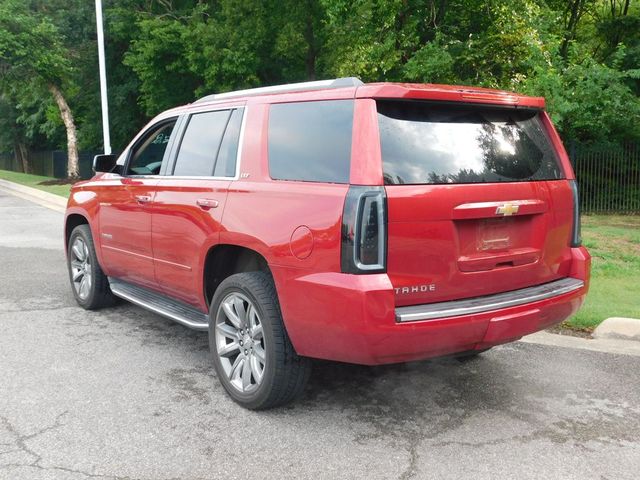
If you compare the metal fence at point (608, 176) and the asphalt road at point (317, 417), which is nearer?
the asphalt road at point (317, 417)

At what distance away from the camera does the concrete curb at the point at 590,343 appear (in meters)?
5.24

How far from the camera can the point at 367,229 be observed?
3.36m

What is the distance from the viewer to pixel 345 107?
367 cm

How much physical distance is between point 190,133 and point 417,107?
6.65 ft

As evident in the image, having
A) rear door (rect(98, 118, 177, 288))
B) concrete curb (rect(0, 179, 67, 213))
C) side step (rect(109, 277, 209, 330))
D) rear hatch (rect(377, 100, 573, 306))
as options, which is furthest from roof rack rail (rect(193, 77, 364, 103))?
concrete curb (rect(0, 179, 67, 213))

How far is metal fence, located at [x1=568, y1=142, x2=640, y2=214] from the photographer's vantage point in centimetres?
1645

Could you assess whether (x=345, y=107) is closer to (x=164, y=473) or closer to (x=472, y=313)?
(x=472, y=313)

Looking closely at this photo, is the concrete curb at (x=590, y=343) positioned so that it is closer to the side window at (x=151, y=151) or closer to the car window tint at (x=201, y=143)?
the car window tint at (x=201, y=143)

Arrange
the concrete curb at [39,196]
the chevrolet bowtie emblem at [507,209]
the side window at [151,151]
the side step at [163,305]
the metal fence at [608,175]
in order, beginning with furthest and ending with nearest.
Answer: the concrete curb at [39,196]
the metal fence at [608,175]
the side window at [151,151]
the side step at [163,305]
the chevrolet bowtie emblem at [507,209]

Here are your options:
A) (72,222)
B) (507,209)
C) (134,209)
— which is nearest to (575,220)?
(507,209)

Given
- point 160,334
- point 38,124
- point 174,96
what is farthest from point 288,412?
point 38,124

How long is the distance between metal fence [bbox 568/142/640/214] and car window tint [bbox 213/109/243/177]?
1367 centimetres

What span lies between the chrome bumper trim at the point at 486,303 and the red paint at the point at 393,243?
0.12 ft

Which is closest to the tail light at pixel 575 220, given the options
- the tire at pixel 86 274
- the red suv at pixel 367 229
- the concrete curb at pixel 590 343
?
the red suv at pixel 367 229
